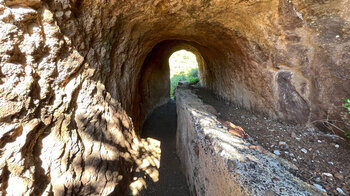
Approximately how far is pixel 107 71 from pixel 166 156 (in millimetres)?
2500

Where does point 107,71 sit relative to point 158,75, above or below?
above

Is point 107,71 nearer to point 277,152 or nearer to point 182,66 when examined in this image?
point 277,152

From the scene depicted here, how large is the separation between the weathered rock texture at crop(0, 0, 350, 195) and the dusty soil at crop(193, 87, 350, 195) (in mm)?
236

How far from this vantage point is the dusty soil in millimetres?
1457

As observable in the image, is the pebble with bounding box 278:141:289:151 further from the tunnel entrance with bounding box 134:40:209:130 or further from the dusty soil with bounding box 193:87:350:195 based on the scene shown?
the tunnel entrance with bounding box 134:40:209:130

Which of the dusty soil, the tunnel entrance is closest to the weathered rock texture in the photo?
the dusty soil

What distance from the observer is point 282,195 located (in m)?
1.02

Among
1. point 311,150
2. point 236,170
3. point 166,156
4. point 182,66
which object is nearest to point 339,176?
point 311,150

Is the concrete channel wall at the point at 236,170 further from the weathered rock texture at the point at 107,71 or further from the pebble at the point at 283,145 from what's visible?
the weathered rock texture at the point at 107,71

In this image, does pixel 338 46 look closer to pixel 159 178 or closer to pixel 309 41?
pixel 309 41

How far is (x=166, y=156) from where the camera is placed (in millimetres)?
3830

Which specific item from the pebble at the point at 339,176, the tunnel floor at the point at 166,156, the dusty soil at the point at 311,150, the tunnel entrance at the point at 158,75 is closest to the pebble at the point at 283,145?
the dusty soil at the point at 311,150

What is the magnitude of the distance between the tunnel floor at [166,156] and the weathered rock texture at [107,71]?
610 mm

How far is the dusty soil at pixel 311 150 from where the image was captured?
1457 millimetres
